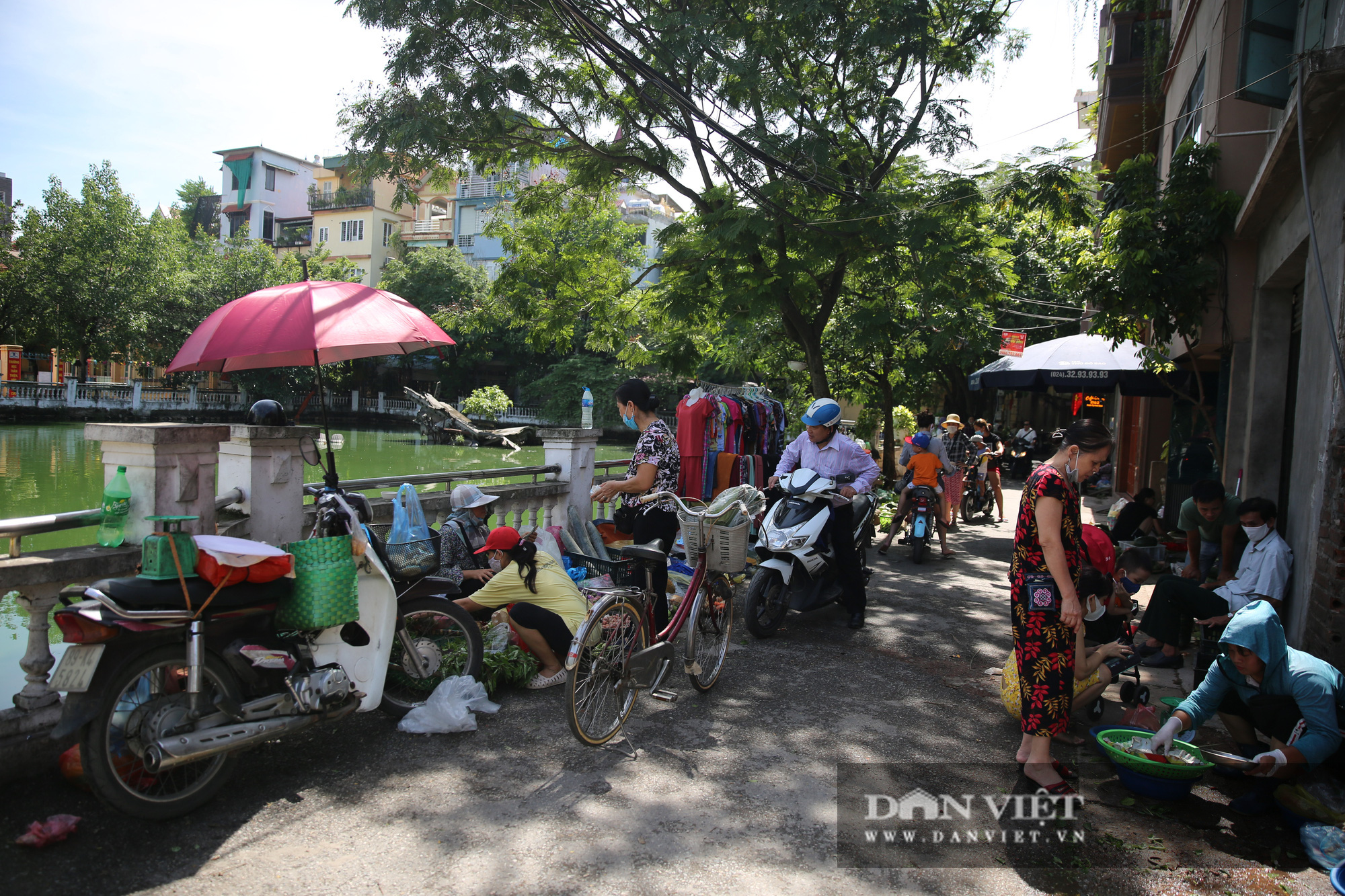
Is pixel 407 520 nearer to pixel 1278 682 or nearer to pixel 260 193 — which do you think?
pixel 1278 682

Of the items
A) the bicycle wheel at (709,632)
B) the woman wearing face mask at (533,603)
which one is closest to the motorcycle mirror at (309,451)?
the woman wearing face mask at (533,603)

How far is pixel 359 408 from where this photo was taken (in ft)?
147

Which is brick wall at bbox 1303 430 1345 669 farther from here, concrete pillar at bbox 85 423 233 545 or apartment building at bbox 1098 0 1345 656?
concrete pillar at bbox 85 423 233 545

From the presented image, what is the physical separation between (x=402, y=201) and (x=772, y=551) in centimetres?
714

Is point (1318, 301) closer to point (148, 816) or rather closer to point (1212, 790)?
point (1212, 790)

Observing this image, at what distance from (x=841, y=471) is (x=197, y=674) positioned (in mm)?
4452

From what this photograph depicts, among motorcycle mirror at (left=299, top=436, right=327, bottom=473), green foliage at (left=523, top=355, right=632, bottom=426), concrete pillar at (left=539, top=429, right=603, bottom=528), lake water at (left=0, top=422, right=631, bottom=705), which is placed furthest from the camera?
green foliage at (left=523, top=355, right=632, bottom=426)

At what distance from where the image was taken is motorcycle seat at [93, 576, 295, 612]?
2.90 m

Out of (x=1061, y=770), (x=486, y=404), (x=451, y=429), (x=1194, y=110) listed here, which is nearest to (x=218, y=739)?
(x=1061, y=770)

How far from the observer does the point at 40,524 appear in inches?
129

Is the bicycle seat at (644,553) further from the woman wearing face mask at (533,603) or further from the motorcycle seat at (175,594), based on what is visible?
the motorcycle seat at (175,594)

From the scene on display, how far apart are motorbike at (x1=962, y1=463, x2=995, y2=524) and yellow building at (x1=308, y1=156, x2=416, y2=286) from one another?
43.4 m

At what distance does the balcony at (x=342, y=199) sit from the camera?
5300cm

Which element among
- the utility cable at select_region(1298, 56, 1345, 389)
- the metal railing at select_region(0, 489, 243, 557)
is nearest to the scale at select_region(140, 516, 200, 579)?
the metal railing at select_region(0, 489, 243, 557)
